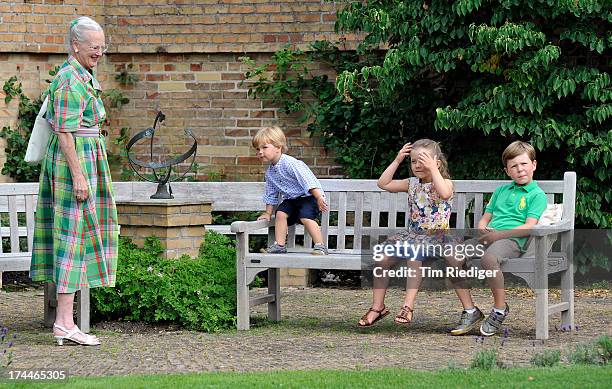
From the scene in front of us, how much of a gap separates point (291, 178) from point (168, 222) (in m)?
0.88

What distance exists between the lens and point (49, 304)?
25.9 ft

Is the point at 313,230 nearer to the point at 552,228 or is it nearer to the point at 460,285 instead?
the point at 460,285

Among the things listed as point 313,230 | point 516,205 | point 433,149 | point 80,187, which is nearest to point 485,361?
point 516,205

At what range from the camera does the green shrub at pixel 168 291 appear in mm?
7523

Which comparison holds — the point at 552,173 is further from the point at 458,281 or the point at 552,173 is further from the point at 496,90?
the point at 458,281

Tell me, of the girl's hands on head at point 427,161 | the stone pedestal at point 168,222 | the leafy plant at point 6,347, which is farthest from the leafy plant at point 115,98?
the girl's hands on head at point 427,161

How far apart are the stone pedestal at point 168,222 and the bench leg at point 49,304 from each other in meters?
0.62

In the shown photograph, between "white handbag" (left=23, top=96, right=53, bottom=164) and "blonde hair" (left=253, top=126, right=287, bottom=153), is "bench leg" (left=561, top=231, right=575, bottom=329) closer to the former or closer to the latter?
"blonde hair" (left=253, top=126, right=287, bottom=153)

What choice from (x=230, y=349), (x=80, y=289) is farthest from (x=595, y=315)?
(x=80, y=289)

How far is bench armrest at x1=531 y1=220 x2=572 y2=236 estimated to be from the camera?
704cm

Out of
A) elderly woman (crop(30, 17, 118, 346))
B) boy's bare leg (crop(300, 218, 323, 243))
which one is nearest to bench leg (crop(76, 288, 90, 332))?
elderly woman (crop(30, 17, 118, 346))

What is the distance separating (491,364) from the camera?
231 inches

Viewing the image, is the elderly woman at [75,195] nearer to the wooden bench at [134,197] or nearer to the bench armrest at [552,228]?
the wooden bench at [134,197]

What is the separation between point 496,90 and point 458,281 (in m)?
2.43
